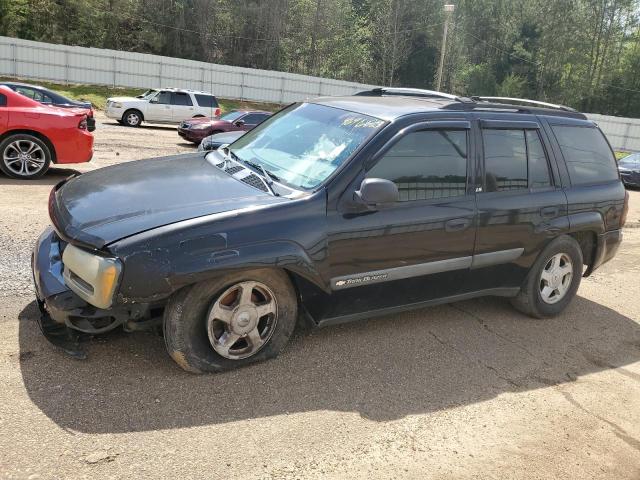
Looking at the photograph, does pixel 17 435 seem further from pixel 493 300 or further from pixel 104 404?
pixel 493 300

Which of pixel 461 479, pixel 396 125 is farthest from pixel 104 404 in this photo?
pixel 396 125

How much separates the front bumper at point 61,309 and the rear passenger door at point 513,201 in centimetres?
270

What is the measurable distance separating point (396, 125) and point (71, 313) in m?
2.44

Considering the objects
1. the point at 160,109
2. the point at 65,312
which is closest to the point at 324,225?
the point at 65,312

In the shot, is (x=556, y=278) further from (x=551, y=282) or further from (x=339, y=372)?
(x=339, y=372)

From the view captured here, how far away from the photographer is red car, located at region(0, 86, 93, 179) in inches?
340

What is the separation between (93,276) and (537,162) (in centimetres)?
363

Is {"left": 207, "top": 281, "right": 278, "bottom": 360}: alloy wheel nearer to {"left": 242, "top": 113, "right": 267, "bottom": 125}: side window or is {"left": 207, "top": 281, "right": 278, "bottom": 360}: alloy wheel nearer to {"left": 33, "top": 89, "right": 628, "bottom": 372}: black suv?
{"left": 33, "top": 89, "right": 628, "bottom": 372}: black suv

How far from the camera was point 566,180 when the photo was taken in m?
5.10

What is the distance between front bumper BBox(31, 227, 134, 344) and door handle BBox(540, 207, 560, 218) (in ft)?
10.9

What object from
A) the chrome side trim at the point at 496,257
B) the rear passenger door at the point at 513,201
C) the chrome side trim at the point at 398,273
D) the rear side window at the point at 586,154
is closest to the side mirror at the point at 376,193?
the chrome side trim at the point at 398,273

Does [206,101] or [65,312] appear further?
[206,101]

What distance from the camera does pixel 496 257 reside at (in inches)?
183

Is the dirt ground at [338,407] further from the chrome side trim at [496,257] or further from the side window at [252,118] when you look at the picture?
the side window at [252,118]
